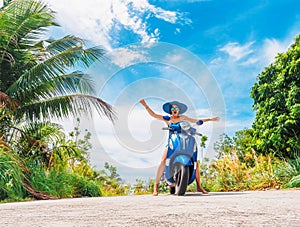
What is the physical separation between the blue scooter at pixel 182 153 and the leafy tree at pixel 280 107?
4888 mm

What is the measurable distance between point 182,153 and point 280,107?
Answer: 5.83 m

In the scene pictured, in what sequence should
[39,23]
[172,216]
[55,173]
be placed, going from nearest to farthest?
[172,216], [55,173], [39,23]

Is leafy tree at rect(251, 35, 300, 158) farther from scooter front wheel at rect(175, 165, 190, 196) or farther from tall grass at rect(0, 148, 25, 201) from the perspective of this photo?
tall grass at rect(0, 148, 25, 201)

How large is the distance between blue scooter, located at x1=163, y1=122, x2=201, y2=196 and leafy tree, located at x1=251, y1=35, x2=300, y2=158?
4.89 m

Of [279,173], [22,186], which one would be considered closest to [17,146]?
[22,186]

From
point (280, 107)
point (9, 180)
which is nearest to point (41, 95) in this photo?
point (9, 180)

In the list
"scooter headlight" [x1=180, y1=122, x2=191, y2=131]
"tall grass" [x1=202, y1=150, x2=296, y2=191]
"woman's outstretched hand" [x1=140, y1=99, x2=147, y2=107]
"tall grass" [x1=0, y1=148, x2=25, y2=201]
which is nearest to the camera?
"scooter headlight" [x1=180, y1=122, x2=191, y2=131]

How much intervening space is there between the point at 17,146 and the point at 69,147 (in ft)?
4.57

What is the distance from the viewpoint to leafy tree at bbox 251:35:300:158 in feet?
33.8

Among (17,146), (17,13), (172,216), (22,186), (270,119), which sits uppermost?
(17,13)

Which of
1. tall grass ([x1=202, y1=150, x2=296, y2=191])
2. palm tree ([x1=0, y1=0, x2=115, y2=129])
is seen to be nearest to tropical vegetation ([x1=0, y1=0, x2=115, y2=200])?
palm tree ([x1=0, y1=0, x2=115, y2=129])

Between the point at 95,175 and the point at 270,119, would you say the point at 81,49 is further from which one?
the point at 270,119

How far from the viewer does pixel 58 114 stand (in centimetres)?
1083

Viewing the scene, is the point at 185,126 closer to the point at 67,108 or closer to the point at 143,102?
the point at 143,102
